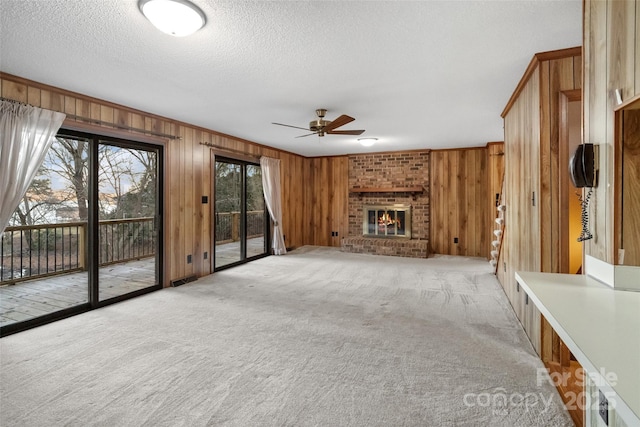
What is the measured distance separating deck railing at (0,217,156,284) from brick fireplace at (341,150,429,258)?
4.11m

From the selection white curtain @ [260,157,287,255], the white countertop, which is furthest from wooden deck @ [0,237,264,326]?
the white countertop

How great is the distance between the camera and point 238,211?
589 cm

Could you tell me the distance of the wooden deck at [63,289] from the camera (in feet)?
10.6

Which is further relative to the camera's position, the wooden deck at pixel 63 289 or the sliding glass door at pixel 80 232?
the sliding glass door at pixel 80 232

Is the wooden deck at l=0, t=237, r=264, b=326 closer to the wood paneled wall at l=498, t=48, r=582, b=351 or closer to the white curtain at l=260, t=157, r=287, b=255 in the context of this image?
the white curtain at l=260, t=157, r=287, b=255

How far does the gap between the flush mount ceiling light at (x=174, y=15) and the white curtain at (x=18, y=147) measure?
5.92ft

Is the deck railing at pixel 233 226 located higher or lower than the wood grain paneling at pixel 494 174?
lower

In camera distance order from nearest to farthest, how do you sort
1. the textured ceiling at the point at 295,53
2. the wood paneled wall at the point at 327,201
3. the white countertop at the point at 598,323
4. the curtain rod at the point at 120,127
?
the white countertop at the point at 598,323 → the textured ceiling at the point at 295,53 → the curtain rod at the point at 120,127 → the wood paneled wall at the point at 327,201

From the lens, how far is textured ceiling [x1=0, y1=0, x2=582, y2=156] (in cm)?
183

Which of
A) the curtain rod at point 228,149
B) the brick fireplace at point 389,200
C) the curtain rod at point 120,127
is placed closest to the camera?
the curtain rod at point 120,127

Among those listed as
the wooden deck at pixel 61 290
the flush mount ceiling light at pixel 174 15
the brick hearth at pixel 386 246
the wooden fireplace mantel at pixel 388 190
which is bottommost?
the wooden deck at pixel 61 290

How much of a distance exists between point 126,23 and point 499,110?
12.8ft

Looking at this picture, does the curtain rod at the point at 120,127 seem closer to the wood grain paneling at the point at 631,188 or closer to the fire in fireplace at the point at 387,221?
the wood grain paneling at the point at 631,188

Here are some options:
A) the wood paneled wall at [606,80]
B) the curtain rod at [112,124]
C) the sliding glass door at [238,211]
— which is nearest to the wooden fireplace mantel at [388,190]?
the sliding glass door at [238,211]
